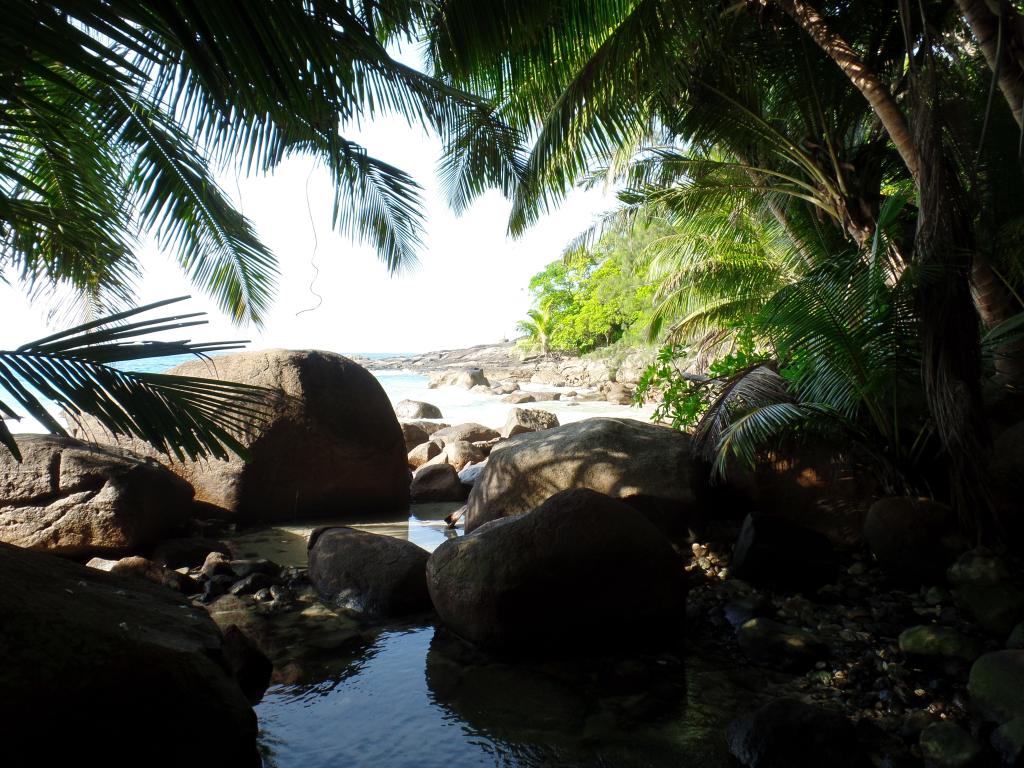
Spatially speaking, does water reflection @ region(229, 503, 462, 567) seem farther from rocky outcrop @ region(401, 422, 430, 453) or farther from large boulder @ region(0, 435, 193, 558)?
rocky outcrop @ region(401, 422, 430, 453)

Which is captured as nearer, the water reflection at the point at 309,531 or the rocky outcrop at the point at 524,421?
the water reflection at the point at 309,531

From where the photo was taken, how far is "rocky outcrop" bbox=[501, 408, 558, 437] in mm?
12867

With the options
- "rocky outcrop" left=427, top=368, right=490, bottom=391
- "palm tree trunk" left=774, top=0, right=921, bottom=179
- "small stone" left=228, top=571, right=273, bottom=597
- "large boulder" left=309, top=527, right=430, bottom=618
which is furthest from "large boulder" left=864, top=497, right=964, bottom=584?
"rocky outcrop" left=427, top=368, right=490, bottom=391

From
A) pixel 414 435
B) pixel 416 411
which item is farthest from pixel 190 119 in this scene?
pixel 416 411

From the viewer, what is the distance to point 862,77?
6133 mm

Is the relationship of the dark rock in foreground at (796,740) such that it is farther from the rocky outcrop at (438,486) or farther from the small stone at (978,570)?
the rocky outcrop at (438,486)

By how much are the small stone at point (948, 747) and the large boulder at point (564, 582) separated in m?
1.54

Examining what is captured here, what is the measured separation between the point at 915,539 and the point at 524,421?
28.8 feet

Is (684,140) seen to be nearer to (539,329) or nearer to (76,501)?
(76,501)

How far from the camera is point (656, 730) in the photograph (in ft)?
10.7

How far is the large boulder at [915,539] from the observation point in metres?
4.58

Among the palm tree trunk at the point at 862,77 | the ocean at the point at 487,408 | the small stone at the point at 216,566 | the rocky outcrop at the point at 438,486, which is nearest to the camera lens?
→ the small stone at the point at 216,566

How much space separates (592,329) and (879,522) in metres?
26.9

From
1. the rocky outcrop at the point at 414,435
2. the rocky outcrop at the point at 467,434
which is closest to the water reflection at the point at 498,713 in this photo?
the rocky outcrop at the point at 467,434
